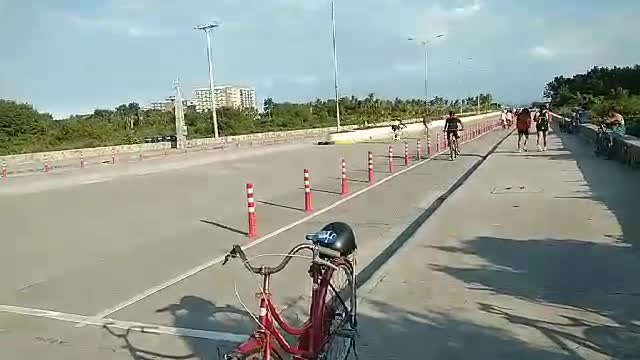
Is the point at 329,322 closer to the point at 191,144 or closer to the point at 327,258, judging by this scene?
the point at 327,258

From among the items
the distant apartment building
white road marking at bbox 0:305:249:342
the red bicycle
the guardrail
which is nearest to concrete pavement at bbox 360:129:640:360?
the red bicycle

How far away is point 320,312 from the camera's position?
479cm

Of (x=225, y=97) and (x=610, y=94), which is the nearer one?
(x=610, y=94)

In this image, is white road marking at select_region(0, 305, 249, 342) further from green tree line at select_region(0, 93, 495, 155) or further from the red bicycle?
green tree line at select_region(0, 93, 495, 155)

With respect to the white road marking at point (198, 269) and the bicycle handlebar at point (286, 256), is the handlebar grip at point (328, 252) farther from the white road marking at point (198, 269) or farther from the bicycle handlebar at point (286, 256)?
the white road marking at point (198, 269)

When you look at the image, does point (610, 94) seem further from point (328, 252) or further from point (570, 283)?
point (328, 252)

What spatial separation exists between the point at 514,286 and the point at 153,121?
85.3 meters

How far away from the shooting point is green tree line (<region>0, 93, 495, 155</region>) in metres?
65.9

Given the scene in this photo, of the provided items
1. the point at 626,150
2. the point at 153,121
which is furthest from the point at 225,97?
the point at 626,150

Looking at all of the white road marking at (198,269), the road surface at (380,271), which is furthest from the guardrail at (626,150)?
the white road marking at (198,269)

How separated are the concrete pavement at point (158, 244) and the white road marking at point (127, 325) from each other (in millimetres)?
111

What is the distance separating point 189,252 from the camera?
1063cm

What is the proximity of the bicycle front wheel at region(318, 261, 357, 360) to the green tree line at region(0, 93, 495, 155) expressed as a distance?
2287 inches

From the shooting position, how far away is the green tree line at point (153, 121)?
65.9 m
